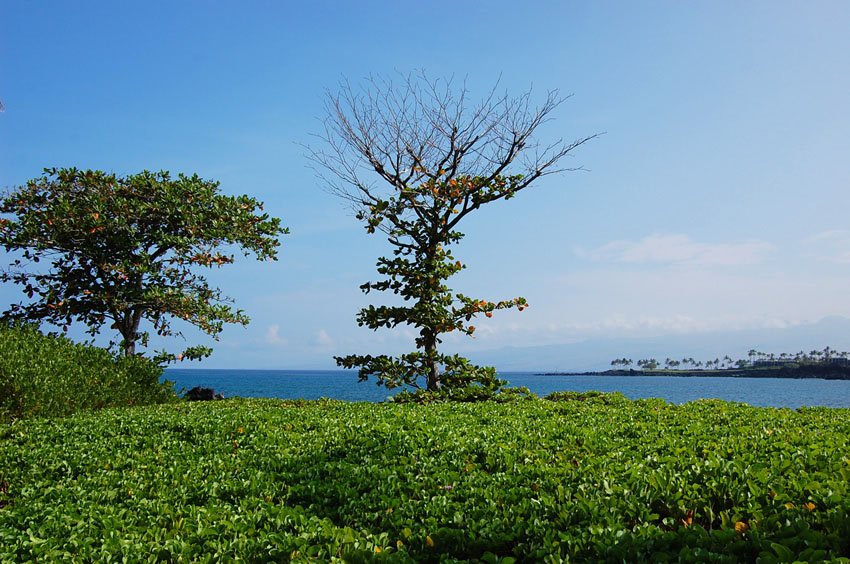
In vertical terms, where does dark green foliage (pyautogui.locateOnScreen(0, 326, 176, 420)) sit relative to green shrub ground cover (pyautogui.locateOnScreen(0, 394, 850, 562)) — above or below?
above

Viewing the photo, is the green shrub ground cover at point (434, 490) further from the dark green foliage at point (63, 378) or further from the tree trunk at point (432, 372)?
the tree trunk at point (432, 372)

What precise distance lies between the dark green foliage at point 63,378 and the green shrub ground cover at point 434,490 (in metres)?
2.55

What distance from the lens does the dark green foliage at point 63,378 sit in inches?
455

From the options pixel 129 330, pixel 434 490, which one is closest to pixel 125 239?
pixel 129 330

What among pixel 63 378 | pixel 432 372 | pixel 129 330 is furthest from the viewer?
pixel 129 330

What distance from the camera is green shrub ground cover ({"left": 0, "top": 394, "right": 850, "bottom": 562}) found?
4.51 meters

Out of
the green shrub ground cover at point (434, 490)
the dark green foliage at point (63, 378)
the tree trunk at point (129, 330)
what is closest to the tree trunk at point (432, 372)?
the green shrub ground cover at point (434, 490)

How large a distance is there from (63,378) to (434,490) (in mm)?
10176

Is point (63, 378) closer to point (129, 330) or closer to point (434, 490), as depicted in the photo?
point (129, 330)

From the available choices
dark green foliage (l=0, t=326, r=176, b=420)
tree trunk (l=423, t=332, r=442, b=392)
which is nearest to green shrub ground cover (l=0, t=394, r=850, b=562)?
dark green foliage (l=0, t=326, r=176, b=420)

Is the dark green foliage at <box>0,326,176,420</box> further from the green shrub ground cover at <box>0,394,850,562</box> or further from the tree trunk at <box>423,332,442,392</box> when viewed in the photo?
the tree trunk at <box>423,332,442,392</box>

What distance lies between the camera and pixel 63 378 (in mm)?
12438

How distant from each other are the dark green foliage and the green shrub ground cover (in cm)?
255

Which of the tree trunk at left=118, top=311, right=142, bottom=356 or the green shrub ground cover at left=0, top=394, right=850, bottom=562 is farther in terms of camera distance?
the tree trunk at left=118, top=311, right=142, bottom=356
